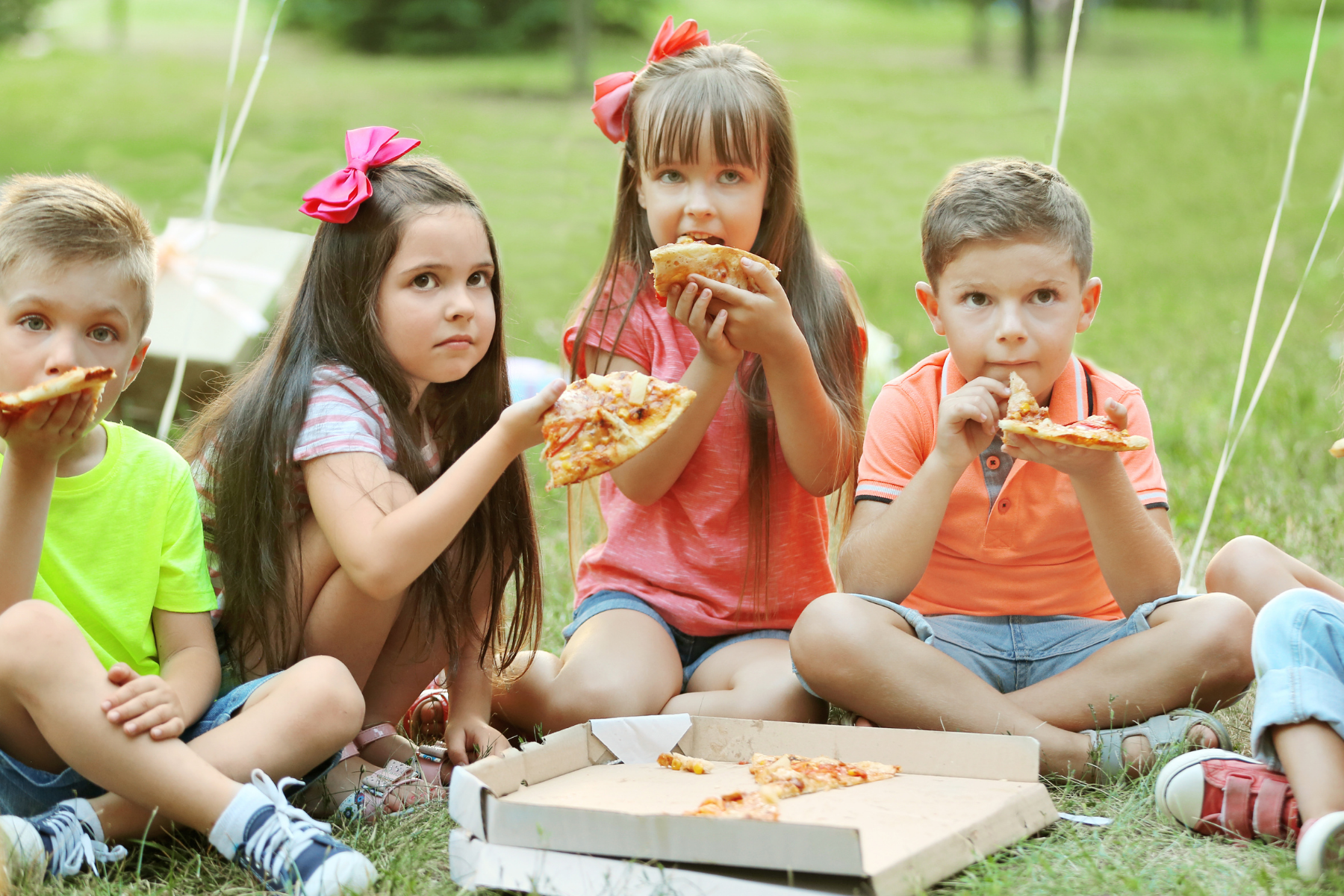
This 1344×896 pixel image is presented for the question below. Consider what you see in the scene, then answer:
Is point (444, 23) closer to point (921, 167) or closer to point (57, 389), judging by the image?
point (921, 167)

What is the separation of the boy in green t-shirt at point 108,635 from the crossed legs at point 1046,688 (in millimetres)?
899

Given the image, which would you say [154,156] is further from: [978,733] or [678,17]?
[978,733]

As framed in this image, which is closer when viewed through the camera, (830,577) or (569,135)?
(830,577)

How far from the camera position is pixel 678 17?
17266 mm

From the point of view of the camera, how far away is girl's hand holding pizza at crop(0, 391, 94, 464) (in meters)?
1.90

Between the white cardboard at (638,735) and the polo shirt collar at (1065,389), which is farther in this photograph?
the polo shirt collar at (1065,389)

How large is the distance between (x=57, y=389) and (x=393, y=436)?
67 centimetres

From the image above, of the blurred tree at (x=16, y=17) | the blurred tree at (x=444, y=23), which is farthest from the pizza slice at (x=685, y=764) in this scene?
the blurred tree at (x=444, y=23)

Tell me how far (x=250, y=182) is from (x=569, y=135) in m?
3.76

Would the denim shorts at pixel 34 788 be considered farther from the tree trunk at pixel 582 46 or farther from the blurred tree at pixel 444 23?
the blurred tree at pixel 444 23

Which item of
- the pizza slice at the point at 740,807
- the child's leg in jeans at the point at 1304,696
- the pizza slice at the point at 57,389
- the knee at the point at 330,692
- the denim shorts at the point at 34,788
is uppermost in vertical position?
the pizza slice at the point at 57,389

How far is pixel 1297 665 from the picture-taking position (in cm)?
197

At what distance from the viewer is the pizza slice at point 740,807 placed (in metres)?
1.89

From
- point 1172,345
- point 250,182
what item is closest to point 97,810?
point 1172,345
